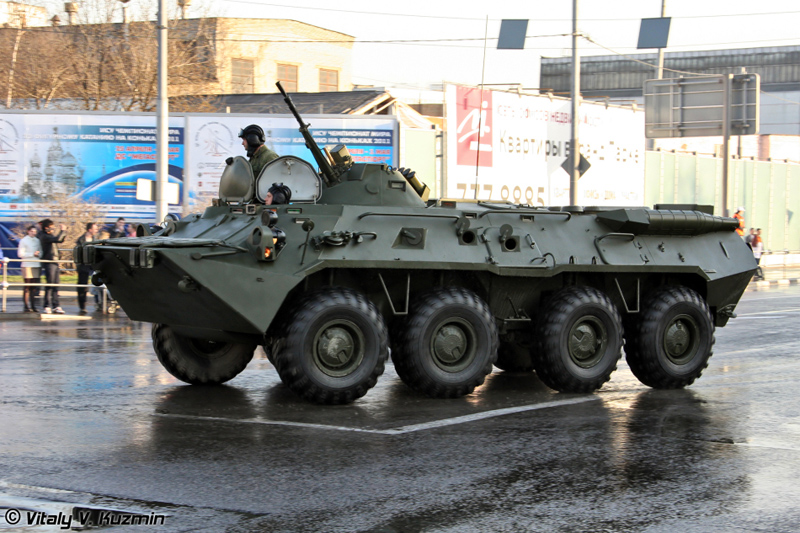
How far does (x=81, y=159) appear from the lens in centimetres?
2442

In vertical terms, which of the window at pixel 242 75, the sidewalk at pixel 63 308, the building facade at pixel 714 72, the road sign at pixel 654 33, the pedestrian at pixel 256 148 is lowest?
the sidewalk at pixel 63 308

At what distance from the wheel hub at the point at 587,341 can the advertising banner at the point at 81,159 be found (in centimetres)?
1653

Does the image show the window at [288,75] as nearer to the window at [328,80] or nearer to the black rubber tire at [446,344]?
the window at [328,80]

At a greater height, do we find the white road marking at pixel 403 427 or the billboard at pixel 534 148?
the billboard at pixel 534 148

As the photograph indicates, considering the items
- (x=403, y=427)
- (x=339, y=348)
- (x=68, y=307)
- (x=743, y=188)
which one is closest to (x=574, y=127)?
Result: (x=68, y=307)

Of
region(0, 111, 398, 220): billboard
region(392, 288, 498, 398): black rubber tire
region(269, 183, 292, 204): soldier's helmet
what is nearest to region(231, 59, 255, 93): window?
region(0, 111, 398, 220): billboard

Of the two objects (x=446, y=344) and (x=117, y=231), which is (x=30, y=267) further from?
(x=446, y=344)

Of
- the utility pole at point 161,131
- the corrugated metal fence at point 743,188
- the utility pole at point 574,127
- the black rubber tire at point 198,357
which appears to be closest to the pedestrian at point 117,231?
the utility pole at point 161,131

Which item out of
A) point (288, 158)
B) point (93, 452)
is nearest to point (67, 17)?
point (288, 158)

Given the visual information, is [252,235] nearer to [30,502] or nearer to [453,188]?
[30,502]

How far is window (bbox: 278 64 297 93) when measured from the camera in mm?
50281

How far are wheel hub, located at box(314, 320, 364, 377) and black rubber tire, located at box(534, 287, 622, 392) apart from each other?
6.60ft

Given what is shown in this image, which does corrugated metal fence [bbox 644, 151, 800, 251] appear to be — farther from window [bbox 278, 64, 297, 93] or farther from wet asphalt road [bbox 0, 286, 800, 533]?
wet asphalt road [bbox 0, 286, 800, 533]

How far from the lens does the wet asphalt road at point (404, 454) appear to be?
5.77 metres
